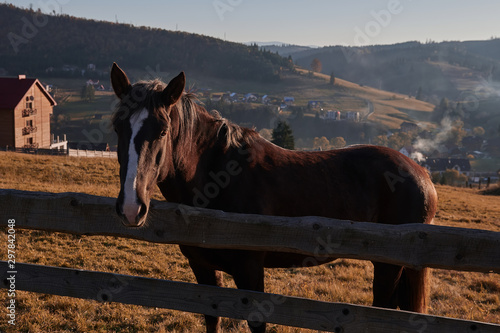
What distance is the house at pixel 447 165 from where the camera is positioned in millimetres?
124250

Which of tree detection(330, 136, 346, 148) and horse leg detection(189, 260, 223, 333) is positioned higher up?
horse leg detection(189, 260, 223, 333)

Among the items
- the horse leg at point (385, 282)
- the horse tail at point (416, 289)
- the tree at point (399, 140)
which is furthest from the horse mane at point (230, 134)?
the tree at point (399, 140)

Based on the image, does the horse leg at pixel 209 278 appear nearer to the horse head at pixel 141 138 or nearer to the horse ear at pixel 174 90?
the horse head at pixel 141 138

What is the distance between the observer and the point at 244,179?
405cm

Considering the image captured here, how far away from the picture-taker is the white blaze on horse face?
9.82 feet

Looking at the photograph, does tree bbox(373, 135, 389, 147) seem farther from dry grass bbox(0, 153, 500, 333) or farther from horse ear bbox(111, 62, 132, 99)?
horse ear bbox(111, 62, 132, 99)

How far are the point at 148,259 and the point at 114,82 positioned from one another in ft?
19.0

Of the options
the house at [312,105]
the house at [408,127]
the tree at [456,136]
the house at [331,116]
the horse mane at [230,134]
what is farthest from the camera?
the house at [312,105]

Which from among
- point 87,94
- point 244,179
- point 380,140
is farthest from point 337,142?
point 244,179

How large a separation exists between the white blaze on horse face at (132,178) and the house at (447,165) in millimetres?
132558

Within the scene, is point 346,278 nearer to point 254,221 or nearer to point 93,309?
point 93,309

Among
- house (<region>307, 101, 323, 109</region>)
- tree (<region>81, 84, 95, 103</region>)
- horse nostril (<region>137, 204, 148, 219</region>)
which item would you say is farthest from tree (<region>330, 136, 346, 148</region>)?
horse nostril (<region>137, 204, 148, 219</region>)

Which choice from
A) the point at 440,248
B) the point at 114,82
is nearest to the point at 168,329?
the point at 114,82

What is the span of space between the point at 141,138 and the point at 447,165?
139425 mm
